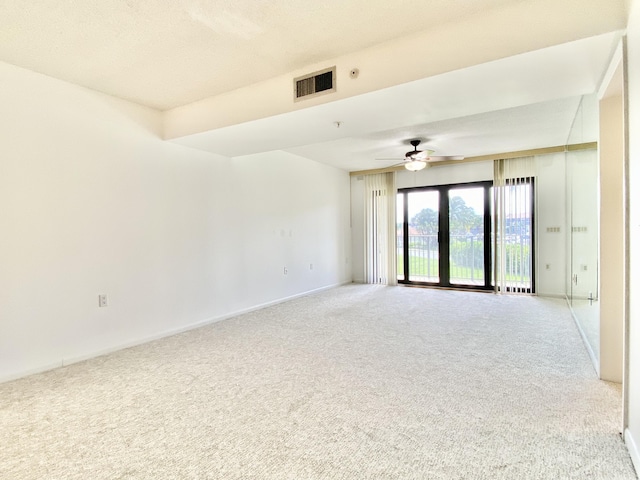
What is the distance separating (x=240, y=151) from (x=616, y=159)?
150 inches

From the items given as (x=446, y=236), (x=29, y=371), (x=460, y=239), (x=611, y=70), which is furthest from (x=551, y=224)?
(x=29, y=371)

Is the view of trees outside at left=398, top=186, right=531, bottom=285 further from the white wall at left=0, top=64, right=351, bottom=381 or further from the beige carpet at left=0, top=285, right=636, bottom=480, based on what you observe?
the white wall at left=0, top=64, right=351, bottom=381

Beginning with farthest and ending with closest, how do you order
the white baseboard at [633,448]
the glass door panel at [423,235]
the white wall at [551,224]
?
the glass door panel at [423,235]
the white wall at [551,224]
the white baseboard at [633,448]

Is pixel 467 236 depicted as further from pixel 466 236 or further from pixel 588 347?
pixel 588 347

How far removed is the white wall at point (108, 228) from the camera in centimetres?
282

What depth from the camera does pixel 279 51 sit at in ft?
8.64

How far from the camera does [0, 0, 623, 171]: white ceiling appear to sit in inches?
82.3

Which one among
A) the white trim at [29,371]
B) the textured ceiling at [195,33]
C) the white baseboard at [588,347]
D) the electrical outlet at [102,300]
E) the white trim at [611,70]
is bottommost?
the white baseboard at [588,347]

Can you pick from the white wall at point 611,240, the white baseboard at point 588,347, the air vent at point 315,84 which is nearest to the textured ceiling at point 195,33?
the air vent at point 315,84

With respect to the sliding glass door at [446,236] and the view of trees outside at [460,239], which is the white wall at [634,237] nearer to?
the view of trees outside at [460,239]

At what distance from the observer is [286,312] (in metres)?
4.93

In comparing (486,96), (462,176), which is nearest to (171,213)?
(486,96)

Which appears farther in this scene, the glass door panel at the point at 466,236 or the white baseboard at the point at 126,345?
the glass door panel at the point at 466,236

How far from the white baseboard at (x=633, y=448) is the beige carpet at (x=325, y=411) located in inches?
1.7
